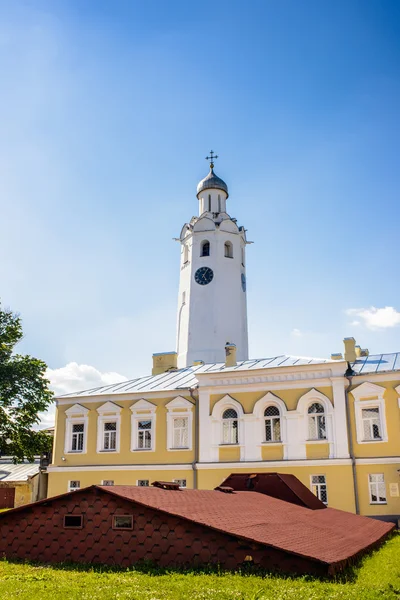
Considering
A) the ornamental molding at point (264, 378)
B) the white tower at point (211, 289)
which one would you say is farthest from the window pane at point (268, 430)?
the white tower at point (211, 289)

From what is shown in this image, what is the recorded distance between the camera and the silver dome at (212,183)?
56.3 metres

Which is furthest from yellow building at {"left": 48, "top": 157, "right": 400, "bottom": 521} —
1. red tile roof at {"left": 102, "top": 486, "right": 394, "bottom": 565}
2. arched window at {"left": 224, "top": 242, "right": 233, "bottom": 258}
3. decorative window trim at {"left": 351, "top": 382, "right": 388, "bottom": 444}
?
arched window at {"left": 224, "top": 242, "right": 233, "bottom": 258}

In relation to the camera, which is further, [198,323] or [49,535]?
[198,323]

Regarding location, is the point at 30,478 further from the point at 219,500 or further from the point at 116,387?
the point at 219,500

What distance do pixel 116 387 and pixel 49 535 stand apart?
18751 millimetres

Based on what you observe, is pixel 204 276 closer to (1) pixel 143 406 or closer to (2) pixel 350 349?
(1) pixel 143 406

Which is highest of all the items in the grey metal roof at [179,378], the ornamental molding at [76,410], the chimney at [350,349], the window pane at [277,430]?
the chimney at [350,349]

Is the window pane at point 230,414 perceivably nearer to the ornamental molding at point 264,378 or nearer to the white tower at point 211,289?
the ornamental molding at point 264,378

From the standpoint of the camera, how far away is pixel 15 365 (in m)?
35.2

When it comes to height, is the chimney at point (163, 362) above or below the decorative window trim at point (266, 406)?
above

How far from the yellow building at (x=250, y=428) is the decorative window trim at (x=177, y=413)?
53 mm

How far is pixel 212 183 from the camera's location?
56.3 meters

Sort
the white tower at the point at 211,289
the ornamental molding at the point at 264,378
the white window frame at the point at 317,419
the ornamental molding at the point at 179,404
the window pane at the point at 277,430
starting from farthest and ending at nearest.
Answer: the white tower at the point at 211,289
the ornamental molding at the point at 179,404
the window pane at the point at 277,430
the ornamental molding at the point at 264,378
the white window frame at the point at 317,419

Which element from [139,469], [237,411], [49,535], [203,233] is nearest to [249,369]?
[237,411]
